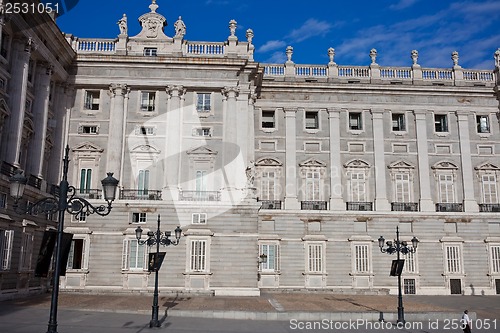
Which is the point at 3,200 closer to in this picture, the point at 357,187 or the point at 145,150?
the point at 145,150

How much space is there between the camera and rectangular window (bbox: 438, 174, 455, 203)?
38406 millimetres

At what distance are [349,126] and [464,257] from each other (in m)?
13.2

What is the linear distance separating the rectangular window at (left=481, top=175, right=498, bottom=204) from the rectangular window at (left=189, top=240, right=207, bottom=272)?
22.6m

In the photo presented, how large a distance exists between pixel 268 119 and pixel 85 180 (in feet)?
49.1

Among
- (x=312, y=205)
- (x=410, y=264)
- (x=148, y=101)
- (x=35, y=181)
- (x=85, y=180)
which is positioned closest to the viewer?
(x=35, y=181)

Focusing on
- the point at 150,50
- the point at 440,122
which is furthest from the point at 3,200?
the point at 440,122

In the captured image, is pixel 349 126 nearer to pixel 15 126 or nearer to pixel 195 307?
pixel 195 307

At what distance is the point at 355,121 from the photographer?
131 feet

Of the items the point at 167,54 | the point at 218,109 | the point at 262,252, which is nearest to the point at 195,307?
the point at 262,252

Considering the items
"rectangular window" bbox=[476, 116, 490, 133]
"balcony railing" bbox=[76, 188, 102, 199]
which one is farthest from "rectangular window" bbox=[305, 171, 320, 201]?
"balcony railing" bbox=[76, 188, 102, 199]

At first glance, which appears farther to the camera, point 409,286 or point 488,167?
point 488,167

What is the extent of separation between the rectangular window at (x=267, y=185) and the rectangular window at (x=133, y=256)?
400 inches

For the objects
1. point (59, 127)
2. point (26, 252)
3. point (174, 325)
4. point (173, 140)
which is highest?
point (59, 127)

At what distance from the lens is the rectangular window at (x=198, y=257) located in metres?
32.0
